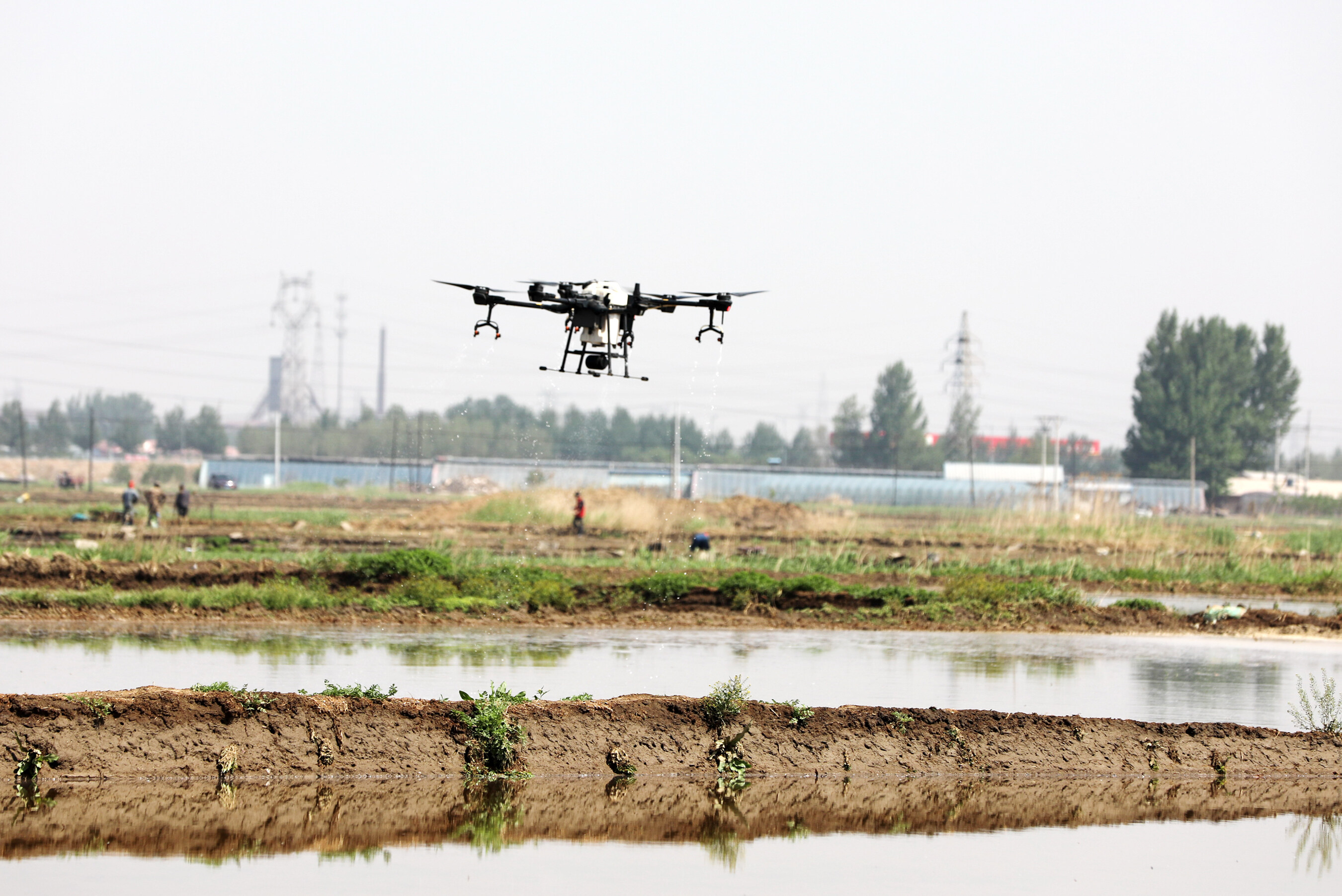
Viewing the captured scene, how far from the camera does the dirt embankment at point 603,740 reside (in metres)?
14.2

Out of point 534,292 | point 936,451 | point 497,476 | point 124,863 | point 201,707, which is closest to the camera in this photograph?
point 124,863

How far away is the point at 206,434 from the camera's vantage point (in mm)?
172250

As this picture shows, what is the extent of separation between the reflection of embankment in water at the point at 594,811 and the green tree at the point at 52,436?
175804mm

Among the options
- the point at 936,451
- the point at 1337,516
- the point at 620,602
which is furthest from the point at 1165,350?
the point at 620,602

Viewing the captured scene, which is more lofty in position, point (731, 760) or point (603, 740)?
point (603, 740)

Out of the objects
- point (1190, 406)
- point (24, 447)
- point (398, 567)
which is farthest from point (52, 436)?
point (398, 567)

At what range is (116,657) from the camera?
20.3 m

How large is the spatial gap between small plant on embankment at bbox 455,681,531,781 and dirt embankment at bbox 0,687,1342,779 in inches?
4.6

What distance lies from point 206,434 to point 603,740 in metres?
167

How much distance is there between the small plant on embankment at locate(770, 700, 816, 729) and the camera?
15.8m

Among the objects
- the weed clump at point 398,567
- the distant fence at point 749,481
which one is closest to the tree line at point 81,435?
the distant fence at point 749,481

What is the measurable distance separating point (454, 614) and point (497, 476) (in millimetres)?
77606

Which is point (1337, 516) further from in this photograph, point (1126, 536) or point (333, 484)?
point (333, 484)

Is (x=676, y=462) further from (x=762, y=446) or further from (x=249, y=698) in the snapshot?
(x=762, y=446)
